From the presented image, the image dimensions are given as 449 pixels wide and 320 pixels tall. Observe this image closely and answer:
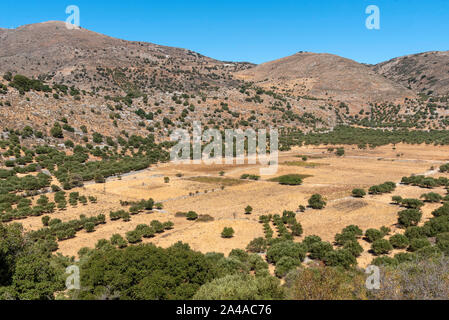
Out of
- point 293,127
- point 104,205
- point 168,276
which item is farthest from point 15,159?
point 293,127

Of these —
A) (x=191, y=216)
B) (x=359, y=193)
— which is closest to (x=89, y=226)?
(x=191, y=216)

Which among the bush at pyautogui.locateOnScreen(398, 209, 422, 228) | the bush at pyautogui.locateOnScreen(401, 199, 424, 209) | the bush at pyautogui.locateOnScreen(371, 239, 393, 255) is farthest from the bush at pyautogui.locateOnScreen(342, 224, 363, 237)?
the bush at pyautogui.locateOnScreen(401, 199, 424, 209)

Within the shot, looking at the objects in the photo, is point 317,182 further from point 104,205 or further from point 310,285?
point 310,285

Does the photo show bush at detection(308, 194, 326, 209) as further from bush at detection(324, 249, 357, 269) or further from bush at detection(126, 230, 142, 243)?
bush at detection(126, 230, 142, 243)

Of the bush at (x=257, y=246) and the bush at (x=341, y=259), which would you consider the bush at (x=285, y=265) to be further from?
the bush at (x=257, y=246)

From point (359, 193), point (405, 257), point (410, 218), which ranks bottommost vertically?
point (405, 257)

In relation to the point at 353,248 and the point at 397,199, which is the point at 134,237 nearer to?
the point at 353,248

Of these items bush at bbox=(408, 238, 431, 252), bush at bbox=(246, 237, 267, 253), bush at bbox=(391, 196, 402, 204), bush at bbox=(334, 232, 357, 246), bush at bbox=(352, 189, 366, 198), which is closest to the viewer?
bush at bbox=(408, 238, 431, 252)
